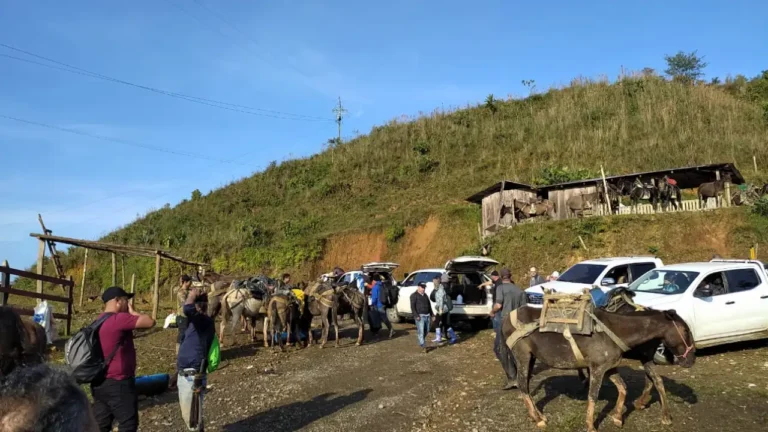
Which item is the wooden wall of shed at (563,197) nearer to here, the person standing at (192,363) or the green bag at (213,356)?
the green bag at (213,356)

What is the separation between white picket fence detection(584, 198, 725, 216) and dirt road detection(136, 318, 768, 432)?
44.9 feet

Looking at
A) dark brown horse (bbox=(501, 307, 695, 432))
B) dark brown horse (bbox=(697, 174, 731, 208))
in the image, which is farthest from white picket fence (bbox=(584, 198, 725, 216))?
dark brown horse (bbox=(501, 307, 695, 432))

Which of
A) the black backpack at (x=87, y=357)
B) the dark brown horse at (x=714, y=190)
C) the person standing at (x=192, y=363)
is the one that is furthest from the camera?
the dark brown horse at (x=714, y=190)

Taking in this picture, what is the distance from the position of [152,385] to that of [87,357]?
4533 millimetres

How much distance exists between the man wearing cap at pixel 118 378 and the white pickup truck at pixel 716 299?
8832 mm

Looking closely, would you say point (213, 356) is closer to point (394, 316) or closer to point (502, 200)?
point (394, 316)

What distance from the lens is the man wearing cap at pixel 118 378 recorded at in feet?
17.0

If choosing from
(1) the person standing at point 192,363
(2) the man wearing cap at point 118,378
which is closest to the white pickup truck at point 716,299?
(1) the person standing at point 192,363

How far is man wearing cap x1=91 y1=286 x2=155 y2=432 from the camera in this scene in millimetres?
5168

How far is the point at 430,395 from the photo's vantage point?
8.70 meters

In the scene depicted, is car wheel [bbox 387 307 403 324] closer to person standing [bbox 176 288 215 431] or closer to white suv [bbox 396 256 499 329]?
white suv [bbox 396 256 499 329]

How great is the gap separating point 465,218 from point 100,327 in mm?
28440

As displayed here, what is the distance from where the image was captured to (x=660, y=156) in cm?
3659

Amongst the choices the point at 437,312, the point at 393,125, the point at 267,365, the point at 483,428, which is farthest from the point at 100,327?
the point at 393,125
